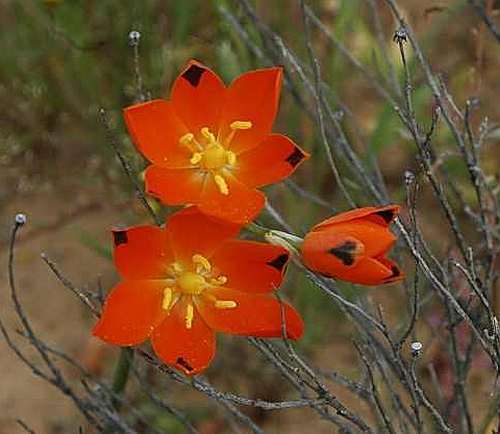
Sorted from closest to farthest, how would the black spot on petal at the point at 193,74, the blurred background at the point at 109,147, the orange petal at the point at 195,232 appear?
the orange petal at the point at 195,232
the black spot on petal at the point at 193,74
the blurred background at the point at 109,147

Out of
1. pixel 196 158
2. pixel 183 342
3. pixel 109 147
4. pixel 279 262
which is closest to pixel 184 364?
pixel 183 342

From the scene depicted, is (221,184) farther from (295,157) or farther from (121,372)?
(121,372)

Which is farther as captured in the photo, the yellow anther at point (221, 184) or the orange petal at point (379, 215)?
the yellow anther at point (221, 184)

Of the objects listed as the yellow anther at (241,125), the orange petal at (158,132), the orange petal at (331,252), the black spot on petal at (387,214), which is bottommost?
the orange petal at (331,252)

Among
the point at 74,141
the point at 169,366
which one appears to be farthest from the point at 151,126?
the point at 74,141

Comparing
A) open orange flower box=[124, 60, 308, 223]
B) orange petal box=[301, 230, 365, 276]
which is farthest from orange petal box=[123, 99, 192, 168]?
orange petal box=[301, 230, 365, 276]

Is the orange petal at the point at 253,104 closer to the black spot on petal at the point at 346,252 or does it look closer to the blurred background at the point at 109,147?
the black spot on petal at the point at 346,252

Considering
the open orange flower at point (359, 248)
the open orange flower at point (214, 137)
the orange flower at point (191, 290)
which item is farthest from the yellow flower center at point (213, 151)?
the open orange flower at point (359, 248)
